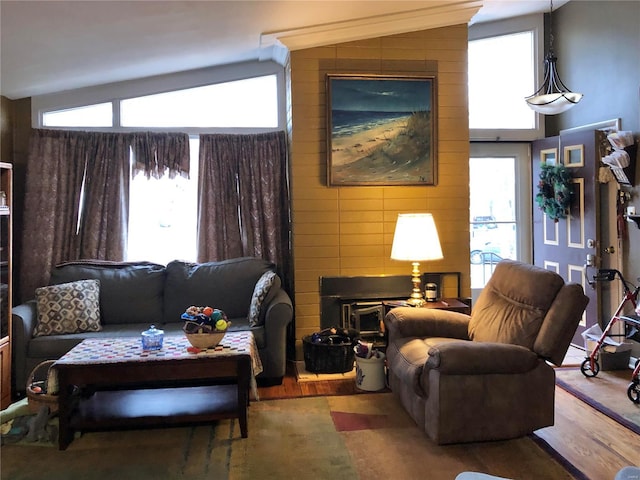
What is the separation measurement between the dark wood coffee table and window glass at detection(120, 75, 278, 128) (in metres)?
2.32

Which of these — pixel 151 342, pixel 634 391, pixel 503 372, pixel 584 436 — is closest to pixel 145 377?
pixel 151 342

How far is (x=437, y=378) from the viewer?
2.90m

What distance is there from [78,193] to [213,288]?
1.47 meters

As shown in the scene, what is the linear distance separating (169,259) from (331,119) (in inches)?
76.6

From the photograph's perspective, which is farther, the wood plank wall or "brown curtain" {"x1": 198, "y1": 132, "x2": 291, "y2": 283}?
"brown curtain" {"x1": 198, "y1": 132, "x2": 291, "y2": 283}

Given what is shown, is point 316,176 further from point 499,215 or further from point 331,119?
point 499,215

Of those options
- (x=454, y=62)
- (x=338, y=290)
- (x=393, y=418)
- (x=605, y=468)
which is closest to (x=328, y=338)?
(x=338, y=290)

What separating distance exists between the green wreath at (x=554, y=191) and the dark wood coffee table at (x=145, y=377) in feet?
10.4

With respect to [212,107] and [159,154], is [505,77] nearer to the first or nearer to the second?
[212,107]

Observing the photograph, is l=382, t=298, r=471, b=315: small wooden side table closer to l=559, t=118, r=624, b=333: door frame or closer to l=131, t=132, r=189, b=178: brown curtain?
l=559, t=118, r=624, b=333: door frame

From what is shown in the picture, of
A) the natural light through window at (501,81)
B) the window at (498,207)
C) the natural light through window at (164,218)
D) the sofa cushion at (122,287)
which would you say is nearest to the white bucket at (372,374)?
the sofa cushion at (122,287)

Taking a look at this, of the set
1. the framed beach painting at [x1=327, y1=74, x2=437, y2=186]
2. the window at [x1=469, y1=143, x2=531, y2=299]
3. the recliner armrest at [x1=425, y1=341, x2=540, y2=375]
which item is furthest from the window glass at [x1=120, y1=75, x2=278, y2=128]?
the recliner armrest at [x1=425, y1=341, x2=540, y2=375]

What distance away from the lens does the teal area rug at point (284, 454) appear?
2709 mm

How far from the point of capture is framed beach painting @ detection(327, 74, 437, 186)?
14.7 feet
